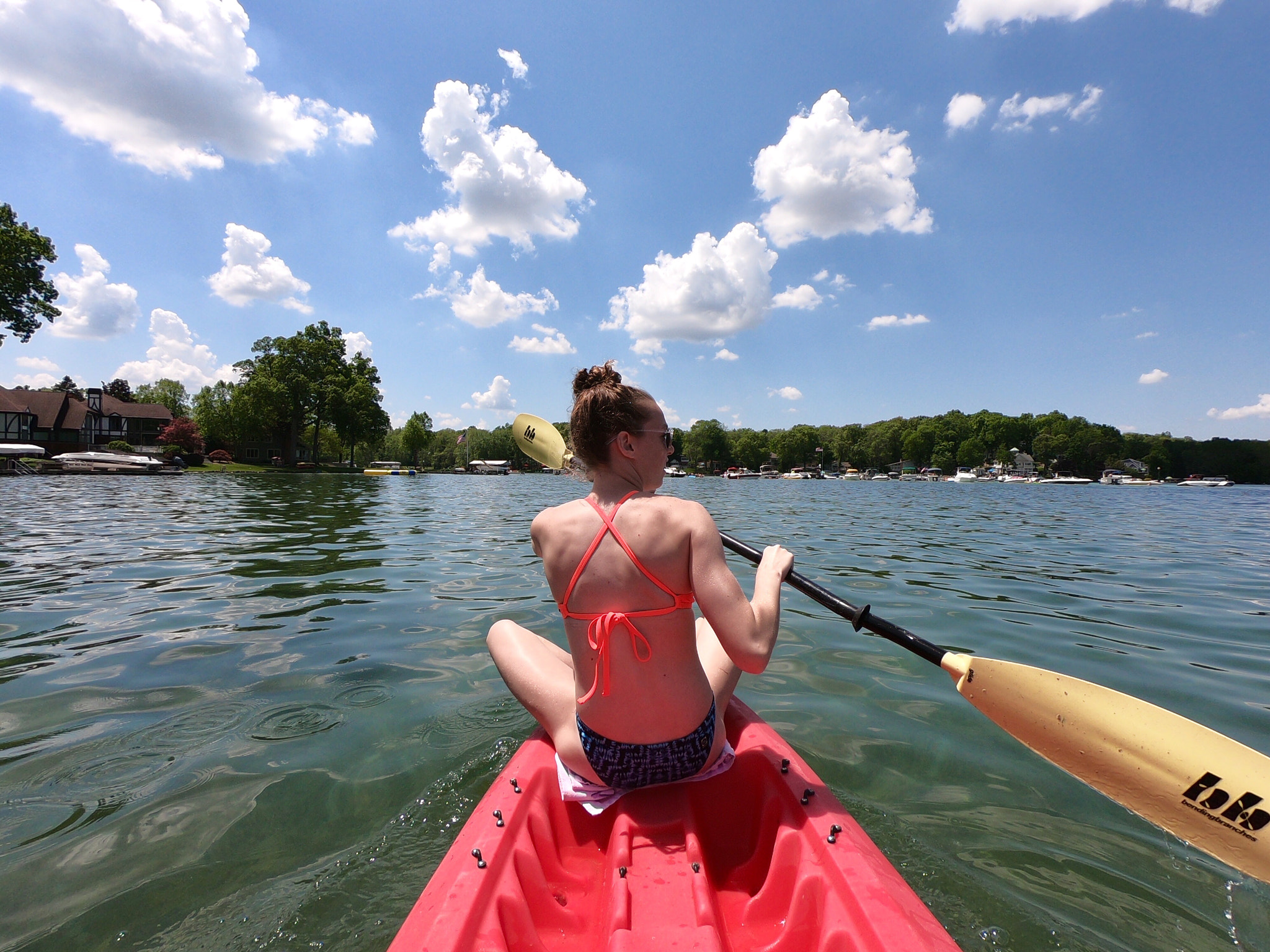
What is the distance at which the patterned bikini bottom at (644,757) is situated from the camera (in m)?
2.16

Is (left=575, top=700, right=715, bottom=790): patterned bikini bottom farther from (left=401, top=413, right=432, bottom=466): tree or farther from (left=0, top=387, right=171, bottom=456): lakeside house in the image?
(left=401, top=413, right=432, bottom=466): tree

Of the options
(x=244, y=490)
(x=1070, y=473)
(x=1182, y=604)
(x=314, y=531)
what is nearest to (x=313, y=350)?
(x=244, y=490)

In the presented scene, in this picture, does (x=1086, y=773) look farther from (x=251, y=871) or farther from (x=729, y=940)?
(x=251, y=871)

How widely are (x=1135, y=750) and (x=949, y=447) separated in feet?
352

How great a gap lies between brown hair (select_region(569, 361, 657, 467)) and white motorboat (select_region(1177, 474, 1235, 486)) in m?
97.0

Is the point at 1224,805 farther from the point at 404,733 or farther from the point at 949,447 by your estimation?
the point at 949,447

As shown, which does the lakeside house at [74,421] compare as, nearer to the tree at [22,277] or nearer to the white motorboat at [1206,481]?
the tree at [22,277]

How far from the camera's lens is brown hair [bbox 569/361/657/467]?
7.14 ft

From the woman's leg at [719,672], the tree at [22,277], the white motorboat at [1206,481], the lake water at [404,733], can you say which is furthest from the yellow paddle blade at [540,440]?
the white motorboat at [1206,481]

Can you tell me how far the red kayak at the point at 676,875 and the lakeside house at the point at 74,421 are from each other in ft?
225

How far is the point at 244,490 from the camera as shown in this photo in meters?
22.6

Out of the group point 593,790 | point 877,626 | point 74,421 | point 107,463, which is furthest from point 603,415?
point 74,421

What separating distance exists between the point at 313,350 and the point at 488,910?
181 feet

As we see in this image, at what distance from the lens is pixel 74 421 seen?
52.9 meters
